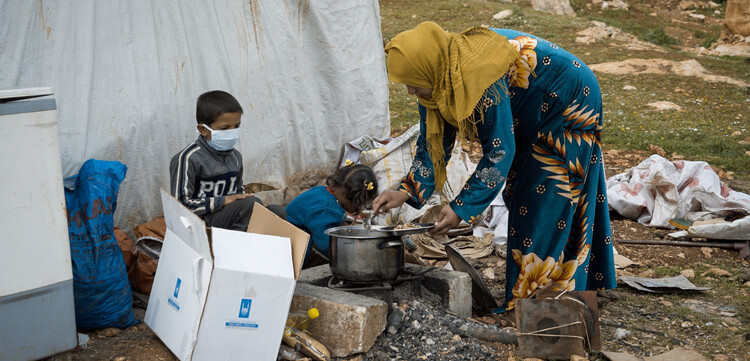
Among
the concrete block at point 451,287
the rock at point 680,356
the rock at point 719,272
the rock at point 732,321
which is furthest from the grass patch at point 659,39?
the rock at point 680,356

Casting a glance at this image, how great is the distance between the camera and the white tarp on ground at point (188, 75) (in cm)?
384

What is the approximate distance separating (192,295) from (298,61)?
2.92 m

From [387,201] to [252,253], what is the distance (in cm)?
79

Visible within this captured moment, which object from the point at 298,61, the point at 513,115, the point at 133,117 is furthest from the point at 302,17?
the point at 513,115

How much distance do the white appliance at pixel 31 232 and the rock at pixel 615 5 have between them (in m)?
17.3

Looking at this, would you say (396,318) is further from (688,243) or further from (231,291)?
(688,243)

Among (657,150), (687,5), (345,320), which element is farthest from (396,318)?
(687,5)

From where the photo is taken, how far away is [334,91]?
18.0 ft

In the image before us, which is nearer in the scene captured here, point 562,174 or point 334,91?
point 562,174

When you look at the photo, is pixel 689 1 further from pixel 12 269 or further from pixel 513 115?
pixel 12 269

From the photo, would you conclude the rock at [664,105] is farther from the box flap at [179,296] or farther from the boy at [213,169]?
the box flap at [179,296]

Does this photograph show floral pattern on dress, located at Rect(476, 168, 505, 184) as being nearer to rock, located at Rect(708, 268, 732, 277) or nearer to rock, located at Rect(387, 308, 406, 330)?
rock, located at Rect(387, 308, 406, 330)

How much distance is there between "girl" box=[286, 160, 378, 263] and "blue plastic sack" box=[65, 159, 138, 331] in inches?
40.4

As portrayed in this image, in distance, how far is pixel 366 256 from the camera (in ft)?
10.3
